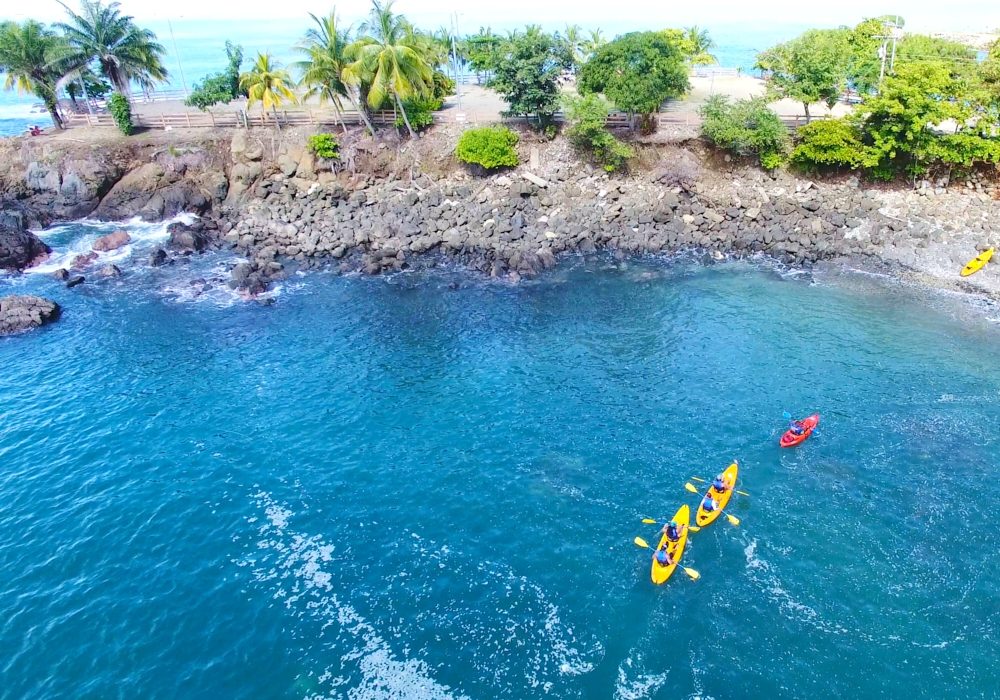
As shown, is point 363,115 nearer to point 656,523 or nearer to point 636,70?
point 636,70

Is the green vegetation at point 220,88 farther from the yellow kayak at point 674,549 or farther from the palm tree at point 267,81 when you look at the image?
the yellow kayak at point 674,549

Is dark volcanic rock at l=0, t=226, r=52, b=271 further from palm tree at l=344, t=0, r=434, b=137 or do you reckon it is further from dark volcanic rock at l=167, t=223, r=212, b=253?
palm tree at l=344, t=0, r=434, b=137

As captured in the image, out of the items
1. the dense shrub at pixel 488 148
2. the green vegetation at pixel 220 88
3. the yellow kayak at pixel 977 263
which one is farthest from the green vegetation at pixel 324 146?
the yellow kayak at pixel 977 263

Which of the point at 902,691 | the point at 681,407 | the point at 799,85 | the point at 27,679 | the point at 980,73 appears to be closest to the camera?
the point at 902,691

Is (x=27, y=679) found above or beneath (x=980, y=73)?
beneath

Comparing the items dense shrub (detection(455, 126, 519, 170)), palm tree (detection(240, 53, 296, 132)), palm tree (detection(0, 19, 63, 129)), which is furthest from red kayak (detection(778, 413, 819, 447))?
palm tree (detection(0, 19, 63, 129))

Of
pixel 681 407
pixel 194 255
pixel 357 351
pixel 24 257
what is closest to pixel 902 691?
pixel 681 407

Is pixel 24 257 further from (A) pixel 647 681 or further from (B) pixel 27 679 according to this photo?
(A) pixel 647 681
